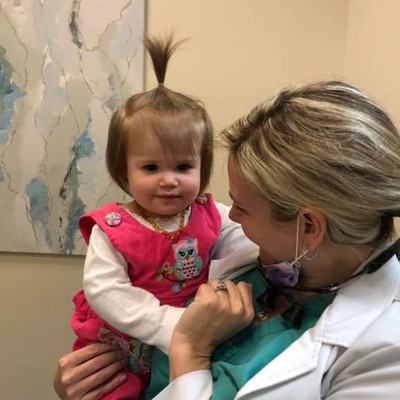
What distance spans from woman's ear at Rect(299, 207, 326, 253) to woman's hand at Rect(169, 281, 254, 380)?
0.67 ft

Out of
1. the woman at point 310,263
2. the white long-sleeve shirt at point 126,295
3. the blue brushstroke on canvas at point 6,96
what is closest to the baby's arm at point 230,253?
the white long-sleeve shirt at point 126,295

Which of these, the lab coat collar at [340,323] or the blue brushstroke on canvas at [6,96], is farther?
the blue brushstroke on canvas at [6,96]

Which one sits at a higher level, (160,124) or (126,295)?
(160,124)

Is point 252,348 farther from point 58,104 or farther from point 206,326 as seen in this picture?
point 58,104

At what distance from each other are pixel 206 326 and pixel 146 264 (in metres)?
0.26

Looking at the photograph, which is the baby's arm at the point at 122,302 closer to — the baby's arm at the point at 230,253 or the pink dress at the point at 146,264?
the pink dress at the point at 146,264

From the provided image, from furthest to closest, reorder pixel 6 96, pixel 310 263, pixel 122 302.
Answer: pixel 6 96 → pixel 122 302 → pixel 310 263

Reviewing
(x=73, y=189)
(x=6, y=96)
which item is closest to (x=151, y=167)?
(x=73, y=189)

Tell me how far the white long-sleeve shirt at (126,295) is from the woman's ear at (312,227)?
0.26m

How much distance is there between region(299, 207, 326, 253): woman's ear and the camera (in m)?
1.04

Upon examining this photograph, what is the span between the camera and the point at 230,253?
1448mm

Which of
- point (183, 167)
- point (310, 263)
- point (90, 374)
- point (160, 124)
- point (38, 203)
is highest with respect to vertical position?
point (160, 124)

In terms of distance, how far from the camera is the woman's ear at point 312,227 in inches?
41.1

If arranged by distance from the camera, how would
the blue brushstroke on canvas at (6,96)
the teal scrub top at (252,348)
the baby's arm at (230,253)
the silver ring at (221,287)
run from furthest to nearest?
the blue brushstroke on canvas at (6,96) < the baby's arm at (230,253) < the silver ring at (221,287) < the teal scrub top at (252,348)
